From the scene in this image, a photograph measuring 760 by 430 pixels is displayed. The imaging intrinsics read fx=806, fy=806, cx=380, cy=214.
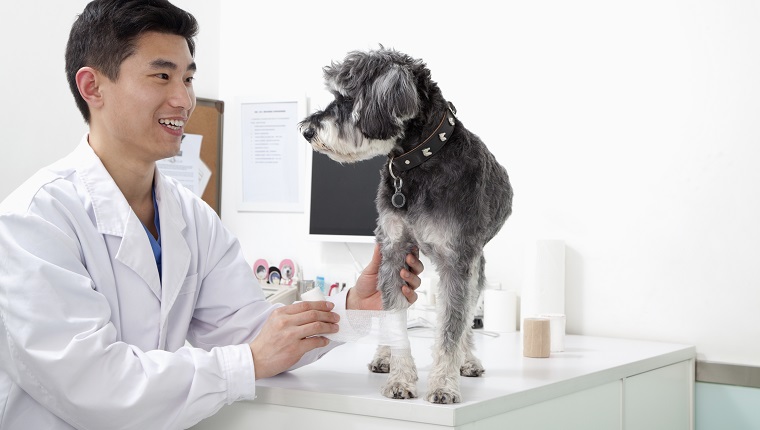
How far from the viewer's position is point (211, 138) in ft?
10.6

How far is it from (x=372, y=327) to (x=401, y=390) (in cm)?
18

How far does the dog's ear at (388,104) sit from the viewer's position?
4.42 feet

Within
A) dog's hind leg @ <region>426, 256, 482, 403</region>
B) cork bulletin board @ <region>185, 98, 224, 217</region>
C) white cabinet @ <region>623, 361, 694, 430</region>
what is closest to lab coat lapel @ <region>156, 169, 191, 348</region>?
dog's hind leg @ <region>426, 256, 482, 403</region>

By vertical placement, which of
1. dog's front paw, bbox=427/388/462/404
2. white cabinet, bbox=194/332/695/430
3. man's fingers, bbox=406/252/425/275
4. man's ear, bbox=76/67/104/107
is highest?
man's ear, bbox=76/67/104/107

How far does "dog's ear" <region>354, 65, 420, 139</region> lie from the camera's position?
4.42ft

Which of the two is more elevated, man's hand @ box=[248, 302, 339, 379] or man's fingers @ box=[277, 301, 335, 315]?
man's fingers @ box=[277, 301, 335, 315]

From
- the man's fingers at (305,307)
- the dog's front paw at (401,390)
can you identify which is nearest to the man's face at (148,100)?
the man's fingers at (305,307)

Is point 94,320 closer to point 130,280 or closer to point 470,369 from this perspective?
point 130,280

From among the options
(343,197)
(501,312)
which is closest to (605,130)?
(501,312)

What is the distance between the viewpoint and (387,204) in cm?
146

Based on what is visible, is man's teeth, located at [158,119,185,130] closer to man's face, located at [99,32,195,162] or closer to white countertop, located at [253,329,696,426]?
man's face, located at [99,32,195,162]

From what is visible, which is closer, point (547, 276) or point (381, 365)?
point (381, 365)

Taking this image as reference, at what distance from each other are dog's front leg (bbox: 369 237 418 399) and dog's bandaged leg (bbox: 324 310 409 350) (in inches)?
0.5

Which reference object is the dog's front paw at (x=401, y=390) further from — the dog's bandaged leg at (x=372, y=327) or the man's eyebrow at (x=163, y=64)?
the man's eyebrow at (x=163, y=64)
